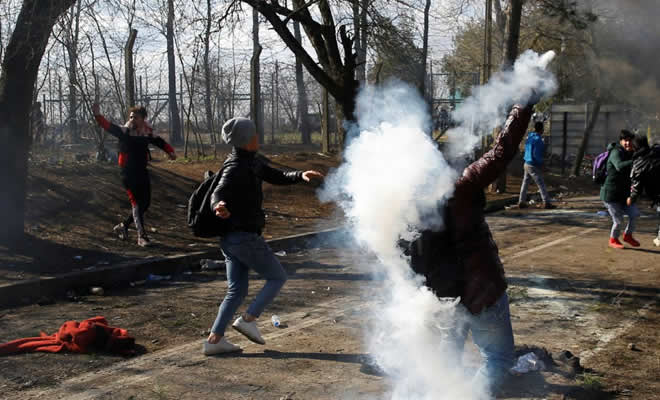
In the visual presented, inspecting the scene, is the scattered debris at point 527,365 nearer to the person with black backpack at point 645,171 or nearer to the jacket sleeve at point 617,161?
the person with black backpack at point 645,171

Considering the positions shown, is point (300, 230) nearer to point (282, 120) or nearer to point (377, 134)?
point (377, 134)

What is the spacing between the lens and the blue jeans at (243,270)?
5.15m

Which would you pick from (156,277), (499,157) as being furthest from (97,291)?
(499,157)

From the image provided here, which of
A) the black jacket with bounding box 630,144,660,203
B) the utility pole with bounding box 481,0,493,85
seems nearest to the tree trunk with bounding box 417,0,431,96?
the utility pole with bounding box 481,0,493,85

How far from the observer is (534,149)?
48.5 ft

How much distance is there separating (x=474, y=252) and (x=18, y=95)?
300 inches

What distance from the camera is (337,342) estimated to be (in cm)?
555

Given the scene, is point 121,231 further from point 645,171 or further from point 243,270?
point 645,171

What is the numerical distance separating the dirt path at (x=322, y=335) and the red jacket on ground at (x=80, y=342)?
0.33 ft

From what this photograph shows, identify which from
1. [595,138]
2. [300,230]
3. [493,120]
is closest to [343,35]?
[300,230]

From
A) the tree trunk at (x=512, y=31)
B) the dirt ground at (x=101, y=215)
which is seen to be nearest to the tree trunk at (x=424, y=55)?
the tree trunk at (x=512, y=31)

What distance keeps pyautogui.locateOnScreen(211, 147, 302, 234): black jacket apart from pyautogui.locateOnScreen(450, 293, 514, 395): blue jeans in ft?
6.32

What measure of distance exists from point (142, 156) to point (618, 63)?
A: 7215mm

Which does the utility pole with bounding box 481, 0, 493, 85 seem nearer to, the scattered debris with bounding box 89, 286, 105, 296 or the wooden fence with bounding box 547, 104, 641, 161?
the wooden fence with bounding box 547, 104, 641, 161
